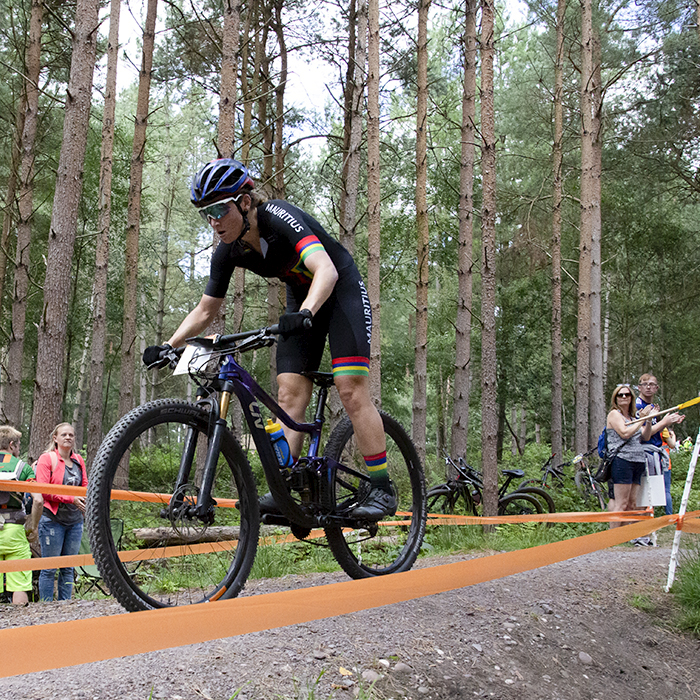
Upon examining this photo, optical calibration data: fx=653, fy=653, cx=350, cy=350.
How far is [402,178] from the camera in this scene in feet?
77.9

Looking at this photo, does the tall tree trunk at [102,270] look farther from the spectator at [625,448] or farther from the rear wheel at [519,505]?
the spectator at [625,448]

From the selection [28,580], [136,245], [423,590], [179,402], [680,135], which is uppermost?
[680,135]

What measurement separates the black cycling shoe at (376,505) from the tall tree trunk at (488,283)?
5026 mm

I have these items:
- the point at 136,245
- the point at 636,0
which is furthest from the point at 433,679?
the point at 636,0

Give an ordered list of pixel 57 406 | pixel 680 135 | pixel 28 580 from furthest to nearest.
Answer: pixel 680 135
pixel 57 406
pixel 28 580

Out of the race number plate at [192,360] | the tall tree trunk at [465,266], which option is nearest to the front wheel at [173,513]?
the race number plate at [192,360]

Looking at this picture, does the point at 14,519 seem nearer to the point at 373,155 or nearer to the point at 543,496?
the point at 543,496

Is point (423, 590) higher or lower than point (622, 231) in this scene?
lower

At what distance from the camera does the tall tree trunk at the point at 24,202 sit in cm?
1322

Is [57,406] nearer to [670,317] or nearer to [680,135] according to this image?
[680,135]

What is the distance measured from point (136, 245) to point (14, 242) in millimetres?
5806

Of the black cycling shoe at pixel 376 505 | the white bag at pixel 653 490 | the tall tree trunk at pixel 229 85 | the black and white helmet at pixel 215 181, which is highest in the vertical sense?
the tall tree trunk at pixel 229 85

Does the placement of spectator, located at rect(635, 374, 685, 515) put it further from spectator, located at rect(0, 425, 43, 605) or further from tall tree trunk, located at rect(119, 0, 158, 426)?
tall tree trunk, located at rect(119, 0, 158, 426)

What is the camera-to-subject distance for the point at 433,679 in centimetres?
317
